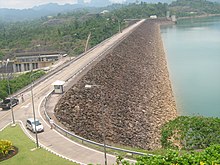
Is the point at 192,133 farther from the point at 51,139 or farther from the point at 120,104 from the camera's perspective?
the point at 120,104

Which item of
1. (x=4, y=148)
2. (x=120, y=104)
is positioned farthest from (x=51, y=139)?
(x=120, y=104)

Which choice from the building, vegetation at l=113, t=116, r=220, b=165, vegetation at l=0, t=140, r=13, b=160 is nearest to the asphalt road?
vegetation at l=0, t=140, r=13, b=160

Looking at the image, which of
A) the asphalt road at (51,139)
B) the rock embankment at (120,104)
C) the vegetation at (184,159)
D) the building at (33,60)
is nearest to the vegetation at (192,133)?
the rock embankment at (120,104)

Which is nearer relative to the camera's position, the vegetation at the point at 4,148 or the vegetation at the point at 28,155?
the vegetation at the point at 28,155

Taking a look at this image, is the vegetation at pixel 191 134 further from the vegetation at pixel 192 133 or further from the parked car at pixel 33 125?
the parked car at pixel 33 125

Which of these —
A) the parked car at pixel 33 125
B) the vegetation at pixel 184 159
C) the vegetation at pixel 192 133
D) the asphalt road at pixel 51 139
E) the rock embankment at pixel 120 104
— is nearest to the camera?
the vegetation at pixel 184 159

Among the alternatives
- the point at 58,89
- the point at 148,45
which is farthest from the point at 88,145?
the point at 148,45

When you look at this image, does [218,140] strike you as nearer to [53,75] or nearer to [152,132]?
[152,132]
